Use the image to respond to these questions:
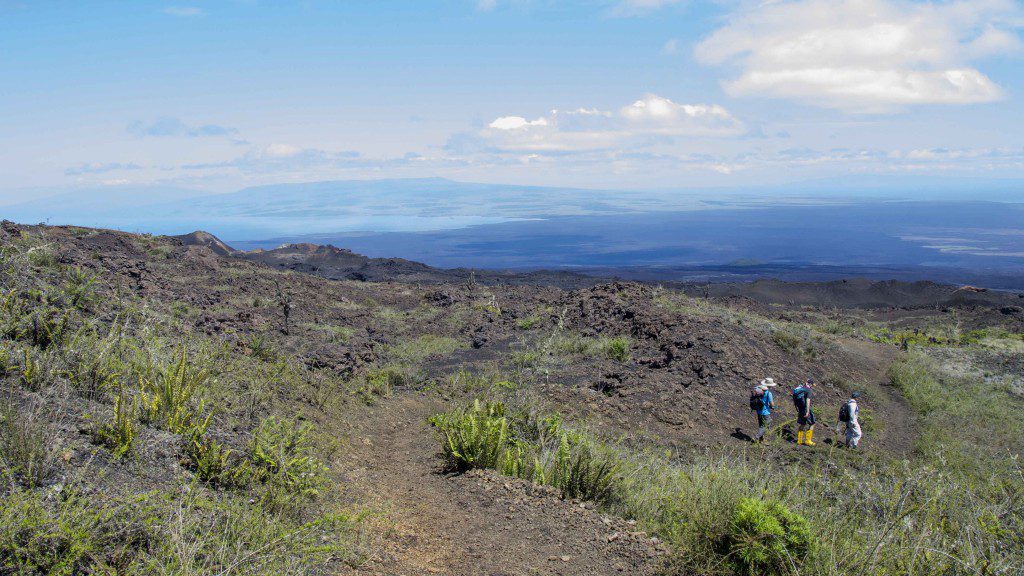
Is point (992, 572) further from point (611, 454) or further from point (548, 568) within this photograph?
point (611, 454)

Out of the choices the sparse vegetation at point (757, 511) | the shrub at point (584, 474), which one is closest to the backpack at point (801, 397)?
the sparse vegetation at point (757, 511)

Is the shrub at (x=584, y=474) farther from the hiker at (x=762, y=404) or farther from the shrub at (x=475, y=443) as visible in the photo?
the hiker at (x=762, y=404)

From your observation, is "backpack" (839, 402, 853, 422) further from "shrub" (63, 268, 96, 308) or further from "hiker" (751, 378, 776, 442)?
"shrub" (63, 268, 96, 308)

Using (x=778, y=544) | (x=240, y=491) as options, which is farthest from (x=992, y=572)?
(x=240, y=491)

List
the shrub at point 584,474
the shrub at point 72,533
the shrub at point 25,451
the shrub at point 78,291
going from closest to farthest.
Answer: the shrub at point 72,533 < the shrub at point 25,451 < the shrub at point 584,474 < the shrub at point 78,291

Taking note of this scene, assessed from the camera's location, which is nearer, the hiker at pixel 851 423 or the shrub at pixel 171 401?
the shrub at pixel 171 401

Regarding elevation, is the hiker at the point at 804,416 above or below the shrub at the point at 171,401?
below

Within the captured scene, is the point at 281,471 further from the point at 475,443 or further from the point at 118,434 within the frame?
the point at 475,443

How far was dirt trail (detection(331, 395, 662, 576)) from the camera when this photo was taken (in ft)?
11.9

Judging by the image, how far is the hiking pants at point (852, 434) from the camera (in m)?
10.2

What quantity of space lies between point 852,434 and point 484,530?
8.84 m

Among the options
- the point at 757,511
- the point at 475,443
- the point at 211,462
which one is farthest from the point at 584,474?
the point at 211,462

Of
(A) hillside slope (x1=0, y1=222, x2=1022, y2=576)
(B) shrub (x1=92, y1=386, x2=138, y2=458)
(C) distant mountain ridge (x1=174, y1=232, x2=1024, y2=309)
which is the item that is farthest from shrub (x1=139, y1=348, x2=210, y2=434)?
(C) distant mountain ridge (x1=174, y1=232, x2=1024, y2=309)

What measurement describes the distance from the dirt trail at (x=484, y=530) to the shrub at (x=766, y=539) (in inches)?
21.5
